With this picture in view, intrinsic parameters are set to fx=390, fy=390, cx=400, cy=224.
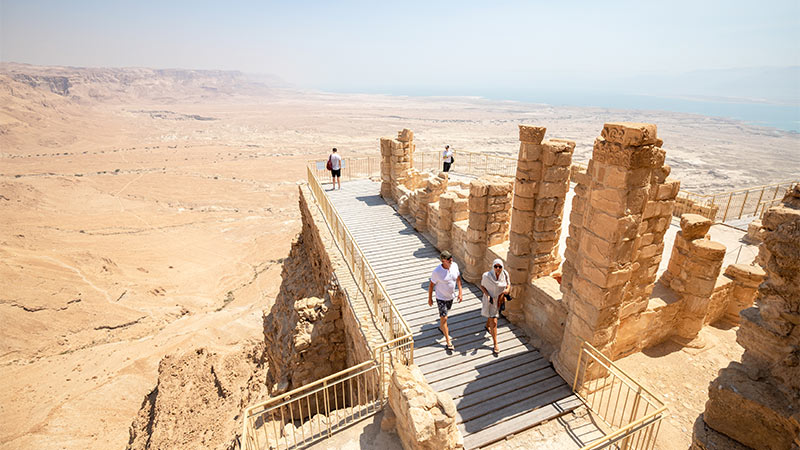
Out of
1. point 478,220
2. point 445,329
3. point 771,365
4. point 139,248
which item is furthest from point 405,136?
point 139,248

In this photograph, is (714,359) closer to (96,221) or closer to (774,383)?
(774,383)

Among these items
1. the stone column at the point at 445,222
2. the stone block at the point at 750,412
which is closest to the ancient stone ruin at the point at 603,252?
the stone column at the point at 445,222

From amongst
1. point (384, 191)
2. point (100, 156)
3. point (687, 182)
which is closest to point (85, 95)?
point (100, 156)

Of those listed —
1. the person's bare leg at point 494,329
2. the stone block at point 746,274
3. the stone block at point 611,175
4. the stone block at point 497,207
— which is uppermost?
the stone block at point 611,175

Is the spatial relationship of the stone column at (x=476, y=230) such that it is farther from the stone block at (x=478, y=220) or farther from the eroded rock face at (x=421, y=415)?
the eroded rock face at (x=421, y=415)

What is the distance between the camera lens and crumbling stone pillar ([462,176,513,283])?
10.0 metres

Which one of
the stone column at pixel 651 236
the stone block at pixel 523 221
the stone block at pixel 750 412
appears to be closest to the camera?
the stone block at pixel 750 412

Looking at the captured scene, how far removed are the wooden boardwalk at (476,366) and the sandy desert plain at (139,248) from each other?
206cm

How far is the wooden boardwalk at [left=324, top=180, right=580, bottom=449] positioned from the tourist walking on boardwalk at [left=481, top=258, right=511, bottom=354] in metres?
0.57

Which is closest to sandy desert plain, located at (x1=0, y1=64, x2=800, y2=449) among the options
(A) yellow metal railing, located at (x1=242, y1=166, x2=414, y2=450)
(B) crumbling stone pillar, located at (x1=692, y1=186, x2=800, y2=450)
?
(B) crumbling stone pillar, located at (x1=692, y1=186, x2=800, y2=450)

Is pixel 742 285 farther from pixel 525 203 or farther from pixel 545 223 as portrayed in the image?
pixel 525 203

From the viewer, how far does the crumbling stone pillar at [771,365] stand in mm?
4055

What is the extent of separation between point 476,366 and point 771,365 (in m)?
4.50

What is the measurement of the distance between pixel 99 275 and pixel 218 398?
1336 centimetres
